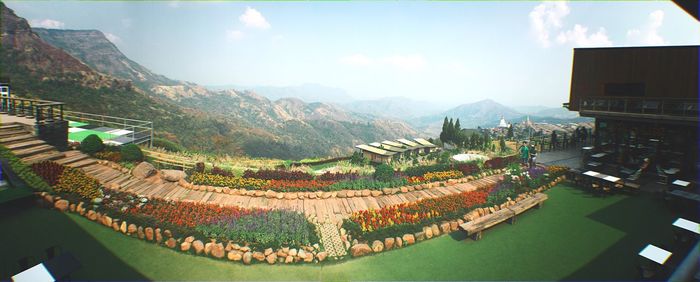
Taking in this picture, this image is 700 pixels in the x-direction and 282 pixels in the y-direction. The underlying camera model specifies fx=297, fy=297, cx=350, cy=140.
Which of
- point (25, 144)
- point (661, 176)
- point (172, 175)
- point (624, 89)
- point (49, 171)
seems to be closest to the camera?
point (49, 171)

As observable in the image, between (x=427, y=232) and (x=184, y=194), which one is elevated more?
(x=184, y=194)

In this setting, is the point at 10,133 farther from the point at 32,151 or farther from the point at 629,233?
the point at 629,233

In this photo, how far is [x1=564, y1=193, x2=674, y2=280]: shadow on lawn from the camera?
6848 mm

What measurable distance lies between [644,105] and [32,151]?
25.3m

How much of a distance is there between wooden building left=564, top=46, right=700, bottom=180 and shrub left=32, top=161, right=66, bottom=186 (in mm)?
22223

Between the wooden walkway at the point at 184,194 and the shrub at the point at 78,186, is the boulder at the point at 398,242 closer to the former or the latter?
the wooden walkway at the point at 184,194

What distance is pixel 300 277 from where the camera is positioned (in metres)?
6.82

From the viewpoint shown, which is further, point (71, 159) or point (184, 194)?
point (71, 159)

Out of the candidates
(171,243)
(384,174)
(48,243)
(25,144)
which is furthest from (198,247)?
(25,144)

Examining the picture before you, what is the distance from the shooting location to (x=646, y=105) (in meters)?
13.5

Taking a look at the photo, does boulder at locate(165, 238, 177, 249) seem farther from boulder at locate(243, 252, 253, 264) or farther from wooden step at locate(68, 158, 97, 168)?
wooden step at locate(68, 158, 97, 168)

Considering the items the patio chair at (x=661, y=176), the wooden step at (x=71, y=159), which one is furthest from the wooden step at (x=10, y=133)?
the patio chair at (x=661, y=176)

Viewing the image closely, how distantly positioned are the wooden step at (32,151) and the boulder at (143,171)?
10.8 feet

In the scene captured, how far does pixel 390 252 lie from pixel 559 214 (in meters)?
6.37
